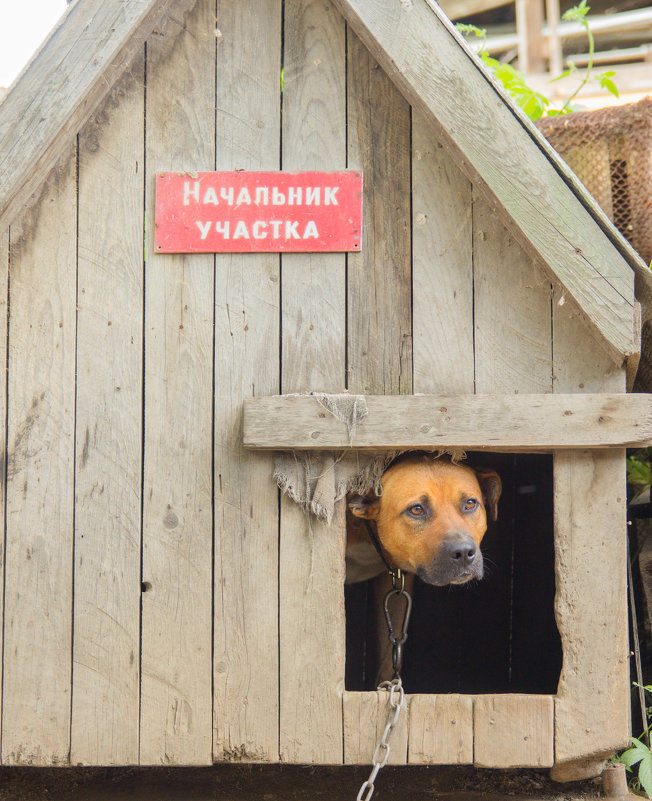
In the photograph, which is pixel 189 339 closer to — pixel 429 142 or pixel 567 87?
pixel 429 142

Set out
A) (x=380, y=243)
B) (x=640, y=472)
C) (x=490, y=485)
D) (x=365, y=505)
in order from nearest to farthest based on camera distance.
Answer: (x=380, y=243)
(x=365, y=505)
(x=490, y=485)
(x=640, y=472)

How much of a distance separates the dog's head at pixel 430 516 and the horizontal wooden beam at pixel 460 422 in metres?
0.46

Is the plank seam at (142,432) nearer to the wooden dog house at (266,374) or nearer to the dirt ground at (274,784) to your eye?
the wooden dog house at (266,374)

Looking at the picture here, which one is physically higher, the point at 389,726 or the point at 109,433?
the point at 109,433

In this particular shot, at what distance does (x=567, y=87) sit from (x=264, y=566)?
589 cm

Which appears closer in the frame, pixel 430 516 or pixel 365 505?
pixel 430 516

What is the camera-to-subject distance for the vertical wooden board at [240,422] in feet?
9.59

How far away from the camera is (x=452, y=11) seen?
27.2ft

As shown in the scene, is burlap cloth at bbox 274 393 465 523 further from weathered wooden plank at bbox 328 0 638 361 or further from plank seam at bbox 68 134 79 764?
weathered wooden plank at bbox 328 0 638 361

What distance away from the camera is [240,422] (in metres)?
2.97

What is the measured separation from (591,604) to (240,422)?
1.47m

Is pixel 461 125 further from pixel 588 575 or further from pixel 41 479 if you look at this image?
pixel 41 479

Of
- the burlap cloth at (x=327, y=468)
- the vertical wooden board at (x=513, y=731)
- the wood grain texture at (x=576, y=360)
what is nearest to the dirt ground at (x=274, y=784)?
the vertical wooden board at (x=513, y=731)

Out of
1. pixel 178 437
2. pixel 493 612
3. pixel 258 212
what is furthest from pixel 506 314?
pixel 493 612
